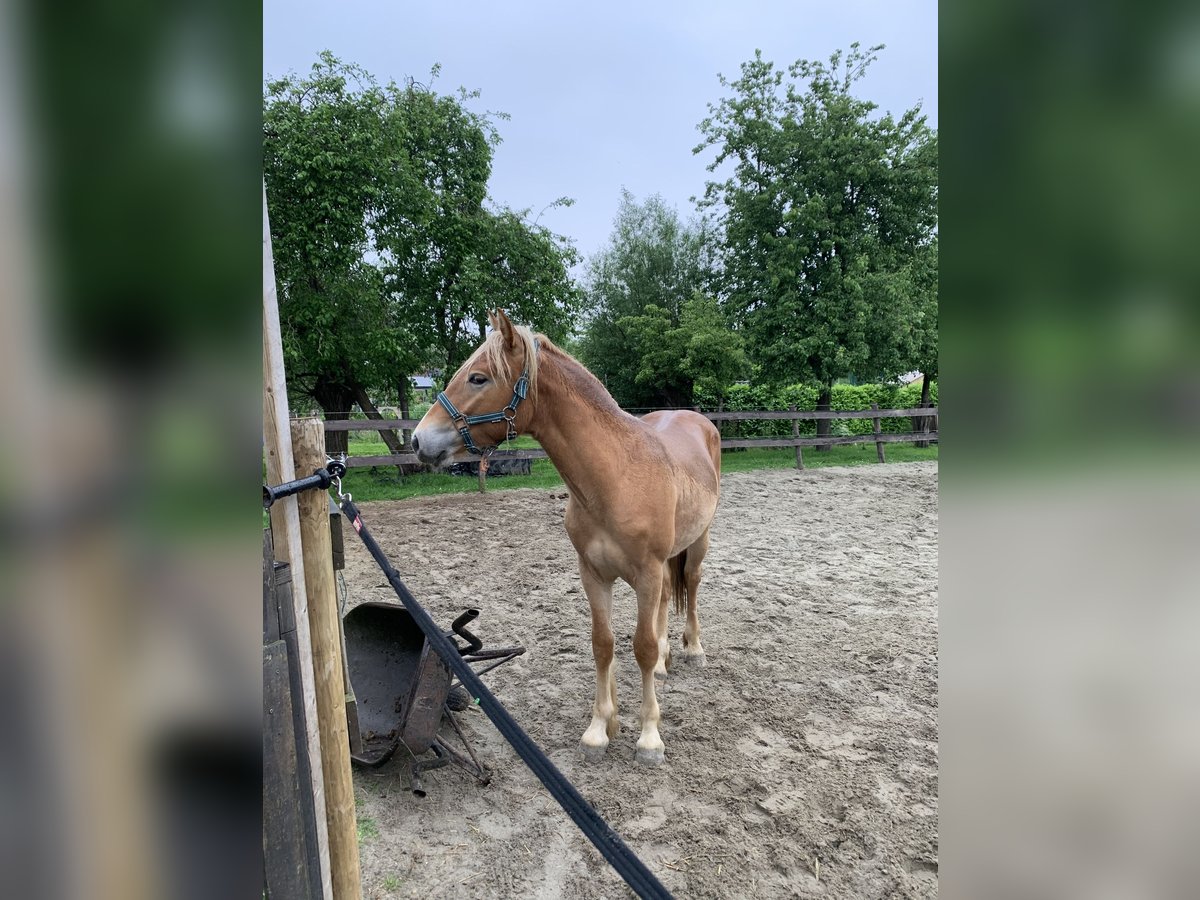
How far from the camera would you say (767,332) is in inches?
613

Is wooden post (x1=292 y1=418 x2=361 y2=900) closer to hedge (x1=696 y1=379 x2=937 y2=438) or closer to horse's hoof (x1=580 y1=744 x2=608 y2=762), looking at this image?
horse's hoof (x1=580 y1=744 x2=608 y2=762)

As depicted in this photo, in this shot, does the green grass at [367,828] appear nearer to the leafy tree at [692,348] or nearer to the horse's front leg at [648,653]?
the horse's front leg at [648,653]

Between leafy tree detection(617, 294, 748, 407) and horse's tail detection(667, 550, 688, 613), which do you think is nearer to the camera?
horse's tail detection(667, 550, 688, 613)

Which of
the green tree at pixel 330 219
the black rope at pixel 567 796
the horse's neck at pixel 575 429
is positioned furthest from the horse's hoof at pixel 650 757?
the green tree at pixel 330 219

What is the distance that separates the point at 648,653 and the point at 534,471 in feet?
30.7

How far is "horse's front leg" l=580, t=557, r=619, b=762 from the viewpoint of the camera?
9.25 feet

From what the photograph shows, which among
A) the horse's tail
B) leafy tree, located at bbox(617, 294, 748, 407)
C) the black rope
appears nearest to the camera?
the black rope

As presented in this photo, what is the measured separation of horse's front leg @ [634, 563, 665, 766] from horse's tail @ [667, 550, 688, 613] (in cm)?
96

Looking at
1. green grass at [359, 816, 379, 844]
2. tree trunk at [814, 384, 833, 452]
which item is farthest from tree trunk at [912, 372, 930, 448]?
green grass at [359, 816, 379, 844]

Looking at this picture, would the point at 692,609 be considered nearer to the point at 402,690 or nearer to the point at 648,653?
the point at 648,653

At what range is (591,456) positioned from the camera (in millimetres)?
2582

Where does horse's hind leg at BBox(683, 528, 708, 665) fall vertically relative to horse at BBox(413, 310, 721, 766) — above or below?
below
